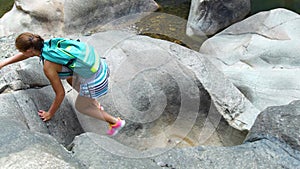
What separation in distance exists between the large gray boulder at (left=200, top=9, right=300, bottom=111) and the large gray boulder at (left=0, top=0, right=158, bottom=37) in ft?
4.11

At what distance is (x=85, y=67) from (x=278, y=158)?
1.09 m

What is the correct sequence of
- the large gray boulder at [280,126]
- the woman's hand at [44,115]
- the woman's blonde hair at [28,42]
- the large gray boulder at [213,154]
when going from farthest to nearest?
1. the woman's hand at [44,115]
2. the woman's blonde hair at [28,42]
3. the large gray boulder at [280,126]
4. the large gray boulder at [213,154]

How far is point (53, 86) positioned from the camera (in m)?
2.31

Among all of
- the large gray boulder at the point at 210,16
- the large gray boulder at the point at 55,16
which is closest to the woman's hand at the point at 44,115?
the large gray boulder at the point at 55,16

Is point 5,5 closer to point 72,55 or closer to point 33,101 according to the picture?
point 33,101

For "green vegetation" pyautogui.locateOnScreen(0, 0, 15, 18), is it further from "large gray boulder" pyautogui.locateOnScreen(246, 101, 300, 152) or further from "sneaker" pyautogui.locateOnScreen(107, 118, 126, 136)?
"large gray boulder" pyautogui.locateOnScreen(246, 101, 300, 152)

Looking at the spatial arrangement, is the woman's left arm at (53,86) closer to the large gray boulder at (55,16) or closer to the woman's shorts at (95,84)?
the woman's shorts at (95,84)

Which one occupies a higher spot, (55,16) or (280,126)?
(280,126)

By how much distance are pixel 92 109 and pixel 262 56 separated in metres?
1.76

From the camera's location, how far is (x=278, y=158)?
1.88 metres

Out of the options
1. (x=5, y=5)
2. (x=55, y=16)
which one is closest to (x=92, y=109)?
(x=55, y=16)

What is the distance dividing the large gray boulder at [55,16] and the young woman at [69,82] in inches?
75.6

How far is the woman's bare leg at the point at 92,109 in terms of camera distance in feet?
8.32

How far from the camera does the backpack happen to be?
2254 millimetres
